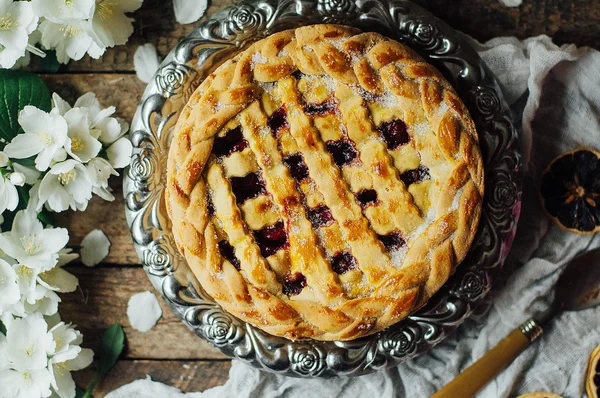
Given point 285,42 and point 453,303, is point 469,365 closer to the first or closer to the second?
point 453,303

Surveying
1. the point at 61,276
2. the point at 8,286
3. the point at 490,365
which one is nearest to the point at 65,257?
the point at 61,276

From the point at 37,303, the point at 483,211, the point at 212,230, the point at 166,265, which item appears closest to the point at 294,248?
the point at 212,230

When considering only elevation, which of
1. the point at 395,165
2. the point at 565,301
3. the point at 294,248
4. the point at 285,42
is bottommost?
the point at 565,301

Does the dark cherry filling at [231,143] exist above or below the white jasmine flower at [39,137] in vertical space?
above

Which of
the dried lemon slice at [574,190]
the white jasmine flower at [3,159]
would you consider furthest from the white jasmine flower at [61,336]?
the dried lemon slice at [574,190]

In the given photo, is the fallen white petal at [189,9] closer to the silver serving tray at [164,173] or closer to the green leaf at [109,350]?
the silver serving tray at [164,173]

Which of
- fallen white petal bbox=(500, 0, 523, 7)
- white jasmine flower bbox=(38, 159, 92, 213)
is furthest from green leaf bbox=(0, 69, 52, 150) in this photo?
fallen white petal bbox=(500, 0, 523, 7)
